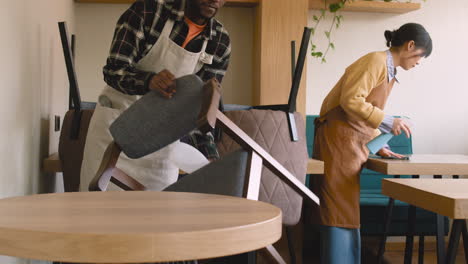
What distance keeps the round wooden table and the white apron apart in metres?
0.68

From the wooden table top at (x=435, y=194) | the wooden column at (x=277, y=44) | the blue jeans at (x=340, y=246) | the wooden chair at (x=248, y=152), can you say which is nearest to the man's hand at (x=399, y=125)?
the blue jeans at (x=340, y=246)

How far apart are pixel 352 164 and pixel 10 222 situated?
1.96 metres

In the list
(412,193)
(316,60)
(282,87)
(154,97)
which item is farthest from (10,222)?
(316,60)

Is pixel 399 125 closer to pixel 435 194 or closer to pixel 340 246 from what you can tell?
pixel 340 246

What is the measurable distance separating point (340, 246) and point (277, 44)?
1427 millimetres

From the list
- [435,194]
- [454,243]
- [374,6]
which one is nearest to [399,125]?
[454,243]

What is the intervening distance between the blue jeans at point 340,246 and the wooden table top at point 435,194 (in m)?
0.86

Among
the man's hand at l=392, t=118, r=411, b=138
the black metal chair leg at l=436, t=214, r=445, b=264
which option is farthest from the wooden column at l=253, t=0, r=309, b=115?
the black metal chair leg at l=436, t=214, r=445, b=264

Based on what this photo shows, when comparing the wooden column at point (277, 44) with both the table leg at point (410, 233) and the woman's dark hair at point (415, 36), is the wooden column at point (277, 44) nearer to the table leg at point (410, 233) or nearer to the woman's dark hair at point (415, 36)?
the woman's dark hair at point (415, 36)

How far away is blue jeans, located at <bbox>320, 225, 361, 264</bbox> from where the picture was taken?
2479mm

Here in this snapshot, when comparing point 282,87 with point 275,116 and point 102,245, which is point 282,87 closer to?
point 275,116

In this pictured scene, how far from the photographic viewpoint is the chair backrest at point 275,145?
2.09 m

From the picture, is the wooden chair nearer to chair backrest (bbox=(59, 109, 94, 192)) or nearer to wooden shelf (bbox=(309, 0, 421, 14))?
chair backrest (bbox=(59, 109, 94, 192))

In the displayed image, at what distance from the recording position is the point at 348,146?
250cm
